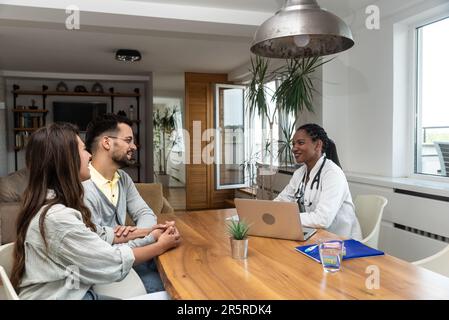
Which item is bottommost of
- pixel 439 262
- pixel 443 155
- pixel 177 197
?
pixel 177 197

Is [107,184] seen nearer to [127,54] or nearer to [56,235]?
[56,235]

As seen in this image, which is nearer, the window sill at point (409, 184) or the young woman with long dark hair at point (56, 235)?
the young woman with long dark hair at point (56, 235)

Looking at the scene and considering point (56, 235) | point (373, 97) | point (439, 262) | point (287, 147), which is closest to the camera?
point (56, 235)

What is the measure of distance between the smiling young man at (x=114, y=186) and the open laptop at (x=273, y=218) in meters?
0.47

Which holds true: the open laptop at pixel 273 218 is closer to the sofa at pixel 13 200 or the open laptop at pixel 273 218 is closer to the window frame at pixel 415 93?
the window frame at pixel 415 93

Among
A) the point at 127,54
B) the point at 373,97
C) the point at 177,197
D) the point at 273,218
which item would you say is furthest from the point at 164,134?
the point at 273,218

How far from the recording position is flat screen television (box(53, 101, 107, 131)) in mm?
6883

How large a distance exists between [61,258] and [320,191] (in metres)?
1.52

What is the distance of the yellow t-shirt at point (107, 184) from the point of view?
195 centimetres

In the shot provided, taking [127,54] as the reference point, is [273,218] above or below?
below

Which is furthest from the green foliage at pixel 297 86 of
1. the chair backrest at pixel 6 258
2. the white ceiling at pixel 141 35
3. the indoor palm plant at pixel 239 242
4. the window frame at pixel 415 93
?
the chair backrest at pixel 6 258

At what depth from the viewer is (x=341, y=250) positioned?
1354 millimetres

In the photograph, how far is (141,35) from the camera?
4121 millimetres
